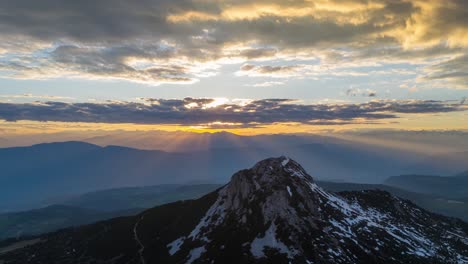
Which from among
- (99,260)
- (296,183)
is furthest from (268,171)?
(99,260)

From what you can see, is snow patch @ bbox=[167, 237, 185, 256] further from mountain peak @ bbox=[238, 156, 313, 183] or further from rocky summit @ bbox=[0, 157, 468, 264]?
mountain peak @ bbox=[238, 156, 313, 183]

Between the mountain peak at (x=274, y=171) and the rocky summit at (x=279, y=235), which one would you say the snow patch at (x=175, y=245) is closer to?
the rocky summit at (x=279, y=235)

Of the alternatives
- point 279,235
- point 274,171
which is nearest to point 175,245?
point 279,235

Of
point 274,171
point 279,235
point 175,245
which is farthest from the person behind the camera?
point 274,171

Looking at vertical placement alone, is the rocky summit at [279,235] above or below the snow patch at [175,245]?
above

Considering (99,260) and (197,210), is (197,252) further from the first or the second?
(99,260)

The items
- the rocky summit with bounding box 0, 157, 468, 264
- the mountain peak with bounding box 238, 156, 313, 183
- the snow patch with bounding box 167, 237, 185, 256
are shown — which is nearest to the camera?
the rocky summit with bounding box 0, 157, 468, 264

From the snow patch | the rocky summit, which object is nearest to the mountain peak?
the rocky summit

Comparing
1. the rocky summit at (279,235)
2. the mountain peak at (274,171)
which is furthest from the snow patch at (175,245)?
the mountain peak at (274,171)

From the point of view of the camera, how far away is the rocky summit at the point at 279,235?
133 metres

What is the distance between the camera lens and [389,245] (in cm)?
14812

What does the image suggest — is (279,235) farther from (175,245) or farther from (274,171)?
(175,245)

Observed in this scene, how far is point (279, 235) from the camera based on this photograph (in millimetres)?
140125

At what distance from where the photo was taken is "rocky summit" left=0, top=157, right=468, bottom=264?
133 m
